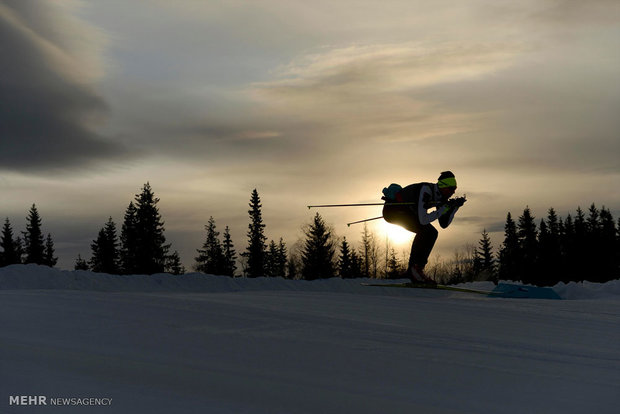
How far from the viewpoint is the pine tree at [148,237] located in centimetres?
5578

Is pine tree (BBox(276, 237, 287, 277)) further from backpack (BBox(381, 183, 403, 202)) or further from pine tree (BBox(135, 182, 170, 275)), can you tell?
backpack (BBox(381, 183, 403, 202))

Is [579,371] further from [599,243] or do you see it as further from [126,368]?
[599,243]

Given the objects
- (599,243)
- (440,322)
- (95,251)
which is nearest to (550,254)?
(599,243)

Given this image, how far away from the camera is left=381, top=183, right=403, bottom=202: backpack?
11430 mm

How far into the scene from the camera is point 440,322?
5242 millimetres

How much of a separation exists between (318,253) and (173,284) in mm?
58953

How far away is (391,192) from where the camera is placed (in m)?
11.5

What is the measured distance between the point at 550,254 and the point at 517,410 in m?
79.6

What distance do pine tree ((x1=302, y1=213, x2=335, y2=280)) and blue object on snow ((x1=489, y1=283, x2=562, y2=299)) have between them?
5973 cm

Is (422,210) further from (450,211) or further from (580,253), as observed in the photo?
(580,253)

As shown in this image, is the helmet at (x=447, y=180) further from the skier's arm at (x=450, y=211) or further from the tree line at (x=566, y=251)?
the tree line at (x=566, y=251)

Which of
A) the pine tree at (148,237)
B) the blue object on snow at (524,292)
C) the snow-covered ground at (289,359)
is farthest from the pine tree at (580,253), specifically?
the snow-covered ground at (289,359)

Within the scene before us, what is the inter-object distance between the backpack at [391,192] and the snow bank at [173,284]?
2000 millimetres

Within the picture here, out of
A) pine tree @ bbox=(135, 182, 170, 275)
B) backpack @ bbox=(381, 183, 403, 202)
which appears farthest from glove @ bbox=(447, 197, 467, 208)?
pine tree @ bbox=(135, 182, 170, 275)
